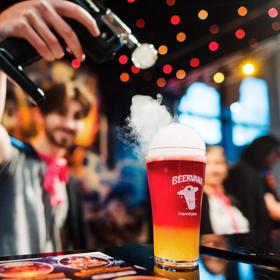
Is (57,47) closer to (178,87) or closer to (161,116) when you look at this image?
(161,116)

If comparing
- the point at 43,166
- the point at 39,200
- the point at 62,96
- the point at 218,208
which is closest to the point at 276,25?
the point at 218,208

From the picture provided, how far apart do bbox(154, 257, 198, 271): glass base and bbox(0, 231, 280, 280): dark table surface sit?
1 cm

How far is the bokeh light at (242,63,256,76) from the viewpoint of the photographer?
4.44 m

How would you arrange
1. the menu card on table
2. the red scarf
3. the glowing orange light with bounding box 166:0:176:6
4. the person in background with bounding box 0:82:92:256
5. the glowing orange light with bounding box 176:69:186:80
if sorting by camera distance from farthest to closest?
the glowing orange light with bounding box 176:69:186:80 < the glowing orange light with bounding box 166:0:176:6 < the red scarf < the person in background with bounding box 0:82:92:256 < the menu card on table

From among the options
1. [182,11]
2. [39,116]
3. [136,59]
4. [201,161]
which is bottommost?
[201,161]

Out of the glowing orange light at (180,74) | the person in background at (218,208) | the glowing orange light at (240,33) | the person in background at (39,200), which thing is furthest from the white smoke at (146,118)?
the glowing orange light at (180,74)

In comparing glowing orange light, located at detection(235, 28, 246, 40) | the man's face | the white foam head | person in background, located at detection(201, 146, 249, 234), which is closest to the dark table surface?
the white foam head

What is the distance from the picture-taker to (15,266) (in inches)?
22.8

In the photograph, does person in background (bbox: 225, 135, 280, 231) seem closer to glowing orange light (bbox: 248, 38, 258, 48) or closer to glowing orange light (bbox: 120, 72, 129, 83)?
glowing orange light (bbox: 248, 38, 258, 48)

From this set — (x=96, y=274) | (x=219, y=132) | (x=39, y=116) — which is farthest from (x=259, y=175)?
(x=96, y=274)

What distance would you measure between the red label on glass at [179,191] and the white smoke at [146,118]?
0.36 ft

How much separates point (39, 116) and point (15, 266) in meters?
2.54

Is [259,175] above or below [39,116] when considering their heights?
below

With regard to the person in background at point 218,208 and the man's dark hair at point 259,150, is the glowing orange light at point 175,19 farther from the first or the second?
the man's dark hair at point 259,150
